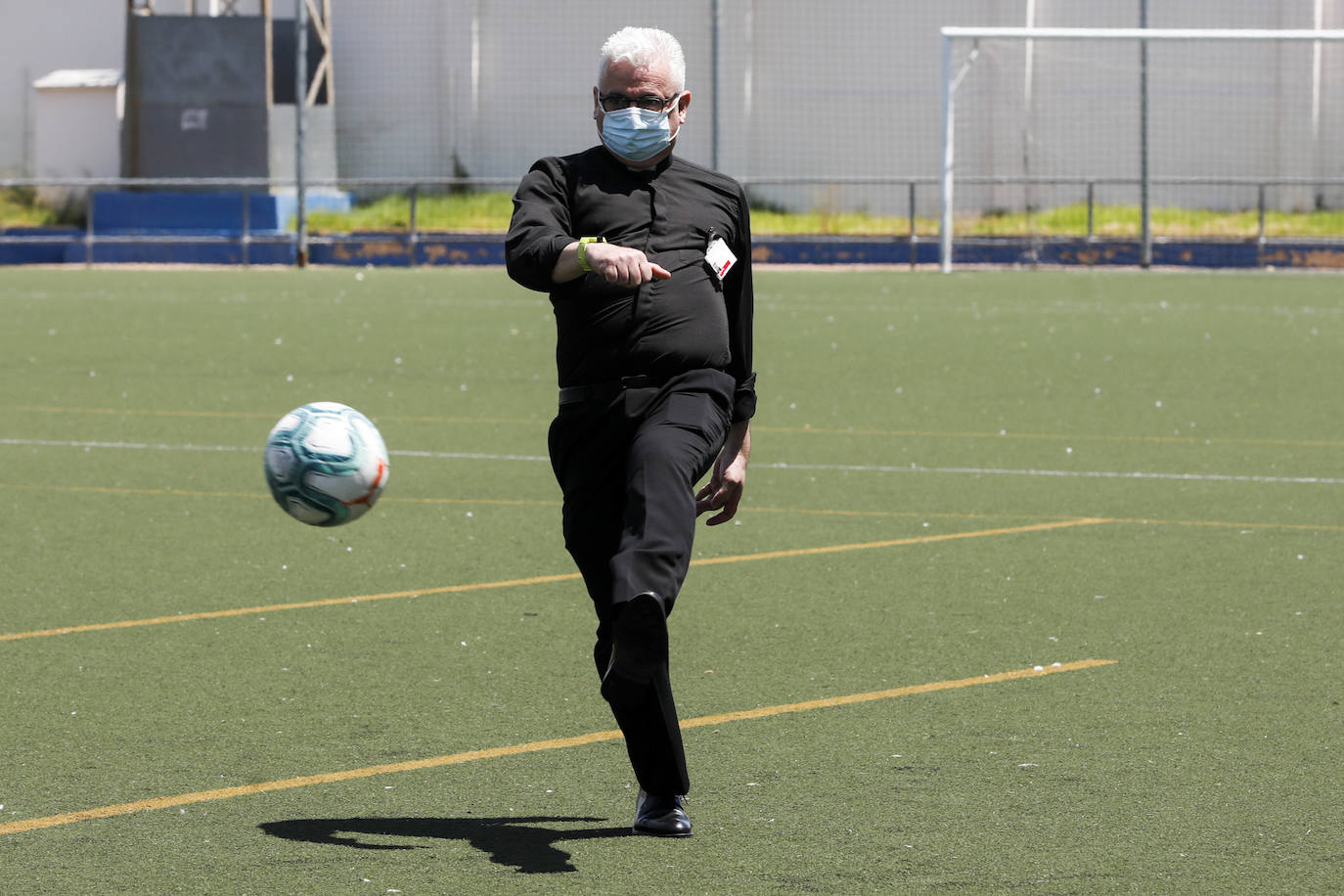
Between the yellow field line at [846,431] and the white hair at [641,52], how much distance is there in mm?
8429

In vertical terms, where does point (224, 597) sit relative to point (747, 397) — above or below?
below

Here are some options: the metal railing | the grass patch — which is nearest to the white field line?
the metal railing

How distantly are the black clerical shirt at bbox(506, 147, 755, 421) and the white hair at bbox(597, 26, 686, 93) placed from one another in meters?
0.24

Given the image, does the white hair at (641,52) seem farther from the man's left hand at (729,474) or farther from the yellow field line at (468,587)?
the yellow field line at (468,587)

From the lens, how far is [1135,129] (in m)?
38.2

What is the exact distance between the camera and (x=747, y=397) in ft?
17.6

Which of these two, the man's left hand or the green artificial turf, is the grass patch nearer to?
the green artificial turf

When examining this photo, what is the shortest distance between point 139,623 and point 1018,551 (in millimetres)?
3806

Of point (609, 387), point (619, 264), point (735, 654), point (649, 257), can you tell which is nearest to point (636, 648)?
point (609, 387)

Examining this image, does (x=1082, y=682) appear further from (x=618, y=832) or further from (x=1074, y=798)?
(x=618, y=832)

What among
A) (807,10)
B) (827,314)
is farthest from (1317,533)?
(807,10)

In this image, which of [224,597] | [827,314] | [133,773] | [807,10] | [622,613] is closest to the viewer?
[622,613]

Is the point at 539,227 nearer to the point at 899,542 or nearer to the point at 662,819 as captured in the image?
the point at 662,819

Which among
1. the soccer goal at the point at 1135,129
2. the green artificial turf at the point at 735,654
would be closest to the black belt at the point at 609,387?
the green artificial turf at the point at 735,654
